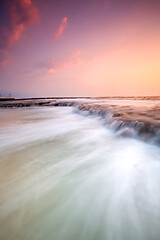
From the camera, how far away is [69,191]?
6.36 ft

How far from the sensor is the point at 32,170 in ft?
8.13

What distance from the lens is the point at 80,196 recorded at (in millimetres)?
1840

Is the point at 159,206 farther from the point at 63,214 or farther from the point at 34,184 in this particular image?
the point at 34,184

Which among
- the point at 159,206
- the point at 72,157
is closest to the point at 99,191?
the point at 159,206

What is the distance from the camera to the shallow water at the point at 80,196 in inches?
53.3

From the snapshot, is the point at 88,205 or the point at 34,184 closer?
the point at 88,205

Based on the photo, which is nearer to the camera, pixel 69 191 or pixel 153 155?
pixel 69 191

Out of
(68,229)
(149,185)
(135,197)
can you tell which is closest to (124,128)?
(149,185)

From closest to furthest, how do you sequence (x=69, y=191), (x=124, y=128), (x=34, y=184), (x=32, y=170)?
(x=69, y=191)
(x=34, y=184)
(x=32, y=170)
(x=124, y=128)

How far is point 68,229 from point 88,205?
392mm

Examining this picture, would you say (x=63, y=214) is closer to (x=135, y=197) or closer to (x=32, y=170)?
(x=135, y=197)

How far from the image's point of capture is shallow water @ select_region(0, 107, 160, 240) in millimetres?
1354

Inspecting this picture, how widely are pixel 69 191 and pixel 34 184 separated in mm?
596

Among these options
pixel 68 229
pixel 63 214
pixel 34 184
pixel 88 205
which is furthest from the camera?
pixel 34 184
